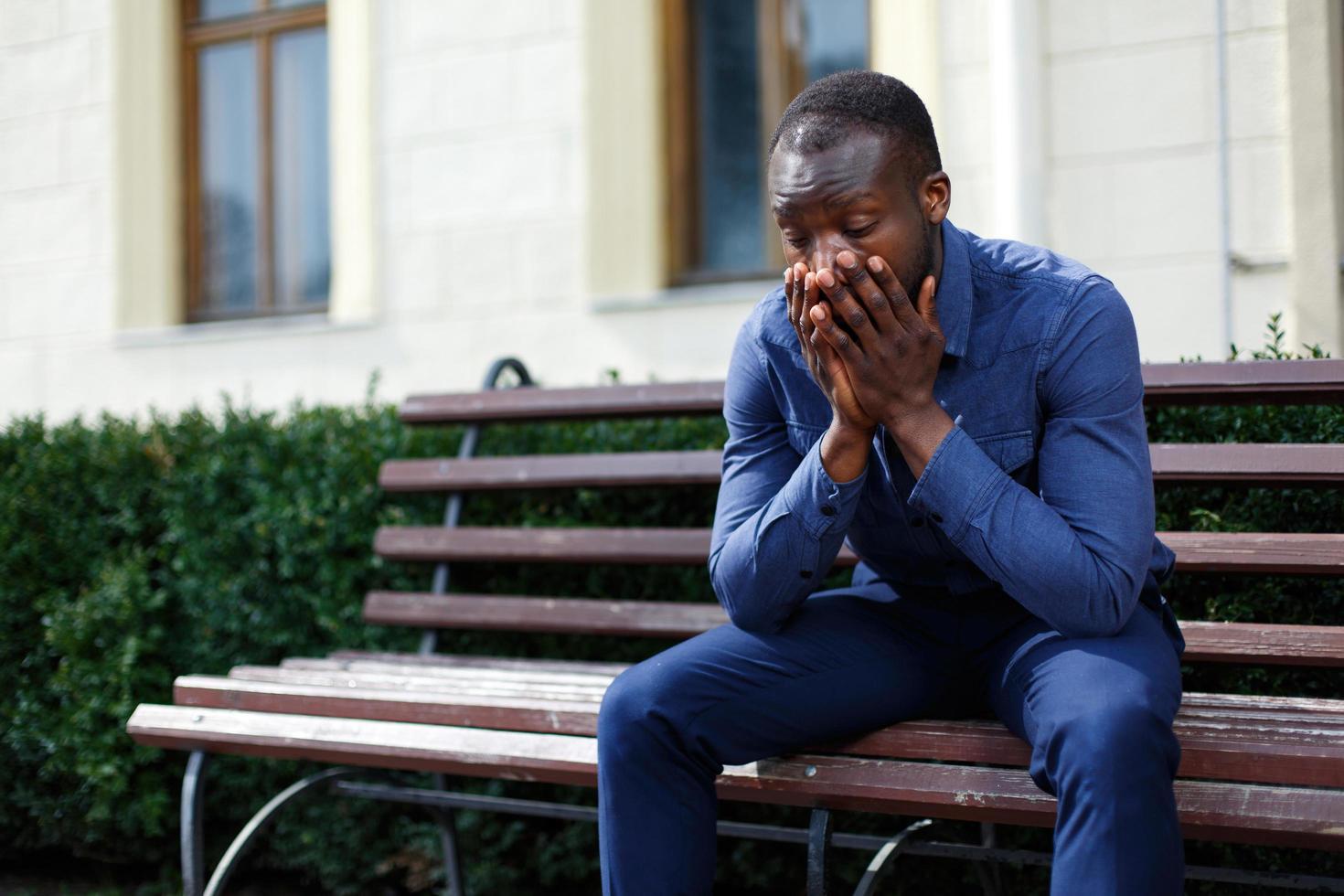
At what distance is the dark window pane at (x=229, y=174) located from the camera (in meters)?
6.99

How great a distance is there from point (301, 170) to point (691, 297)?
242 centimetres

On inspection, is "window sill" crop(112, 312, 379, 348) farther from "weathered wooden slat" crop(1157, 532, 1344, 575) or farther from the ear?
the ear

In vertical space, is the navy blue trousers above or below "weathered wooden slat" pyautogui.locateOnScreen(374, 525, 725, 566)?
below

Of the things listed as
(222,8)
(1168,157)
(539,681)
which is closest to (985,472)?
(539,681)

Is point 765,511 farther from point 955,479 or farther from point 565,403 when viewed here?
point 565,403

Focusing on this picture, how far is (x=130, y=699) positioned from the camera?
4.26 m

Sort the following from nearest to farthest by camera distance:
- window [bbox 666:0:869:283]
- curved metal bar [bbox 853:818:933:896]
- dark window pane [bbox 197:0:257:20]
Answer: curved metal bar [bbox 853:818:933:896]
window [bbox 666:0:869:283]
dark window pane [bbox 197:0:257:20]

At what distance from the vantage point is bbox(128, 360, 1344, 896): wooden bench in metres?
2.14

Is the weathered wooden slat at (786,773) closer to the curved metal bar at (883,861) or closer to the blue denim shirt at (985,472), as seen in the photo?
the curved metal bar at (883,861)

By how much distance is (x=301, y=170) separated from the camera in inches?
273

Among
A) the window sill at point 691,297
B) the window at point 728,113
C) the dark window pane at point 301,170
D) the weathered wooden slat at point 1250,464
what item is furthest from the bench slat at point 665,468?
the dark window pane at point 301,170

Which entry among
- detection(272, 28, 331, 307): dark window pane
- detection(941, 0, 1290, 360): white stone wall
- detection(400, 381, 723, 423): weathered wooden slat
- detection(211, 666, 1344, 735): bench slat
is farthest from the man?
detection(272, 28, 331, 307): dark window pane

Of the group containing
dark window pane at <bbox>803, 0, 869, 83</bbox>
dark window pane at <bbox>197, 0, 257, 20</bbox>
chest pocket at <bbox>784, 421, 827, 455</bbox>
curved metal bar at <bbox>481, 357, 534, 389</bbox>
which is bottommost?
chest pocket at <bbox>784, 421, 827, 455</bbox>

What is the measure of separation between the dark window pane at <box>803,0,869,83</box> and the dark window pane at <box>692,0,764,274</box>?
0.81ft
